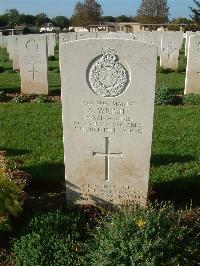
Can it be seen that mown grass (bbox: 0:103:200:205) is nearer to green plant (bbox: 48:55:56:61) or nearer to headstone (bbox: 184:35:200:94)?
headstone (bbox: 184:35:200:94)

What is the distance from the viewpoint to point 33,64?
12.7m

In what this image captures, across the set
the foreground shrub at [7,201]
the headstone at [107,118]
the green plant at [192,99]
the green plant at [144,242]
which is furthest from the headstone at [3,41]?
the green plant at [144,242]

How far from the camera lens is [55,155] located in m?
7.14

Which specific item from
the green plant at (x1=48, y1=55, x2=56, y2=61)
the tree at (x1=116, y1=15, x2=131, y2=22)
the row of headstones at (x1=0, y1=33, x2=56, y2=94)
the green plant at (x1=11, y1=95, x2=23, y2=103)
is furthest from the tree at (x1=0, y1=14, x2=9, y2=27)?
the green plant at (x1=11, y1=95, x2=23, y2=103)

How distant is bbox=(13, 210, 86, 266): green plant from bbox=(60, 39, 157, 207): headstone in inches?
25.7

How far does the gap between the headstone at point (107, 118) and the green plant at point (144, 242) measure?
0.87 metres

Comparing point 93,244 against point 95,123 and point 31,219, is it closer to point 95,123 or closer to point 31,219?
point 31,219

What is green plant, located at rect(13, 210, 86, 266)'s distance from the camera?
418 cm

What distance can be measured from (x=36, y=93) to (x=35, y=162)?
21.1ft

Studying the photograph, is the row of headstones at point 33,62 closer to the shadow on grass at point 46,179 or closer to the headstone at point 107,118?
the shadow on grass at point 46,179

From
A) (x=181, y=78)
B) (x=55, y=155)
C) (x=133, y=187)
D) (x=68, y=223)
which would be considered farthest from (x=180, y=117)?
(x=181, y=78)

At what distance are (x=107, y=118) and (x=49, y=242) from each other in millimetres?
1486

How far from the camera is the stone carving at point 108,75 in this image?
15.0 ft

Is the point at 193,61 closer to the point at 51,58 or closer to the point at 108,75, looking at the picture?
the point at 108,75
